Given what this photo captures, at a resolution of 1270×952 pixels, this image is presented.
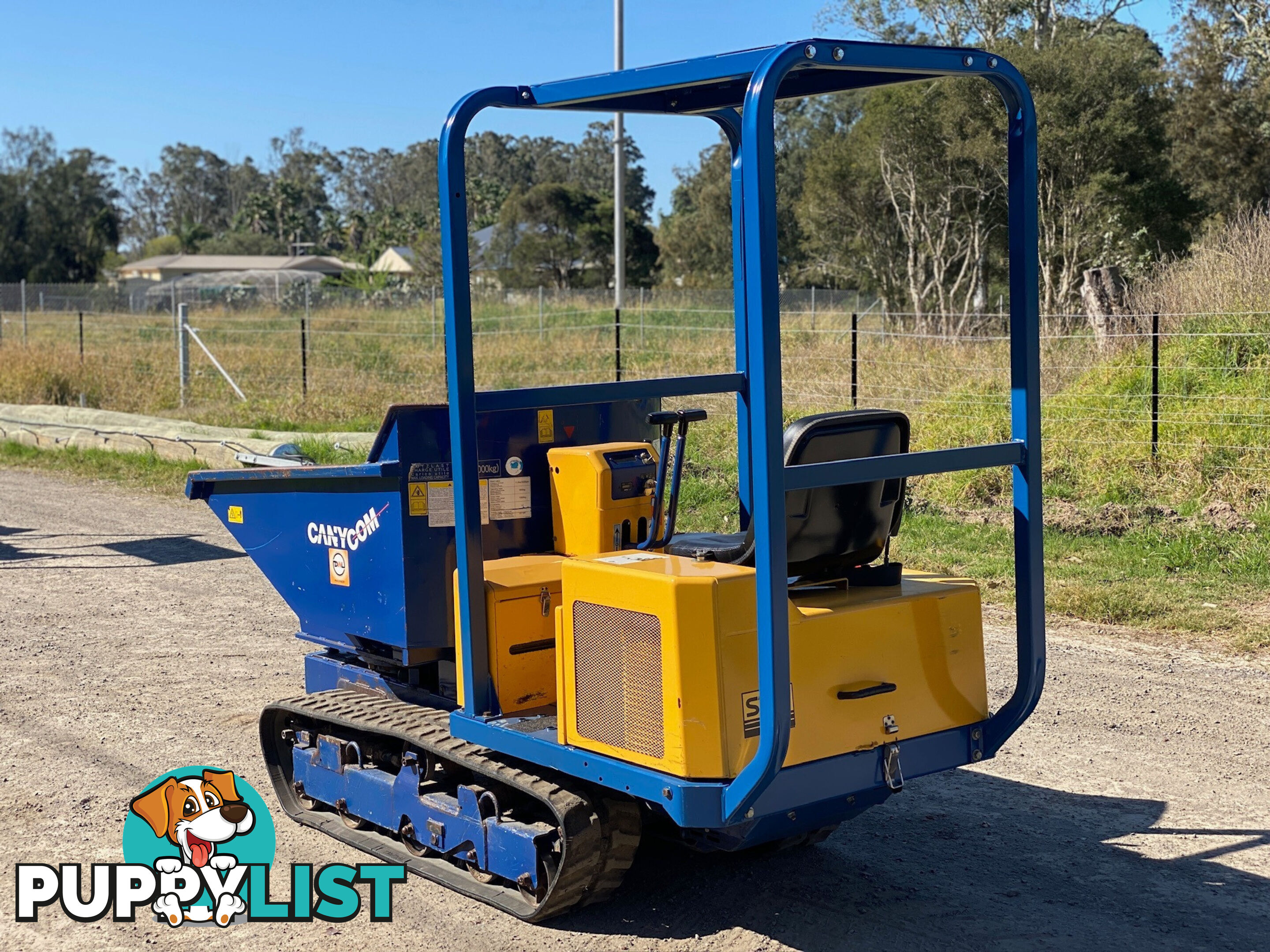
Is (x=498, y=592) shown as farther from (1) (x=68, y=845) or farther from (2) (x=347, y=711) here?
(1) (x=68, y=845)

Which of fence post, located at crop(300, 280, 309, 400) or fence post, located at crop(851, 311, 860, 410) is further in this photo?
fence post, located at crop(300, 280, 309, 400)

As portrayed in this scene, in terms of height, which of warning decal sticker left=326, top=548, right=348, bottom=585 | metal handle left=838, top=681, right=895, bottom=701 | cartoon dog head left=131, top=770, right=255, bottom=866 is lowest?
cartoon dog head left=131, top=770, right=255, bottom=866

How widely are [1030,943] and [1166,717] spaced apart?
267cm

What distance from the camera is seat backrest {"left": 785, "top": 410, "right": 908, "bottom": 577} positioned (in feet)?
13.3

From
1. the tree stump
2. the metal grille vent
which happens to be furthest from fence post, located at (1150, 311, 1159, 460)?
the metal grille vent

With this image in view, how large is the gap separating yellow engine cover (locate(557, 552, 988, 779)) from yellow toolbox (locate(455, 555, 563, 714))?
252 millimetres

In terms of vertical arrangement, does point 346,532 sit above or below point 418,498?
below

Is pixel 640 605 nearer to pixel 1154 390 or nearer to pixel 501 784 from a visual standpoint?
pixel 501 784

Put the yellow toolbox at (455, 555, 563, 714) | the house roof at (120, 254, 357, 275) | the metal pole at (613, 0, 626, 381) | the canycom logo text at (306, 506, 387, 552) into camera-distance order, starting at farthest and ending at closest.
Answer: the house roof at (120, 254, 357, 275)
the metal pole at (613, 0, 626, 381)
the canycom logo text at (306, 506, 387, 552)
the yellow toolbox at (455, 555, 563, 714)

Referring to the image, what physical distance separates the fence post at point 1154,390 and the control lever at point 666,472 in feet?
26.0

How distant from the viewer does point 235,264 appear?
87.6 m

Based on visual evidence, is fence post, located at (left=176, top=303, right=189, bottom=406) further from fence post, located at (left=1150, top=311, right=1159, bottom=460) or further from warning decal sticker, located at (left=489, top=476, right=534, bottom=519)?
warning decal sticker, located at (left=489, top=476, right=534, bottom=519)

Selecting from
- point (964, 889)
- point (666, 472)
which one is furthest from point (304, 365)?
point (964, 889)

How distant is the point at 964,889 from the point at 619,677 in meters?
1.63
